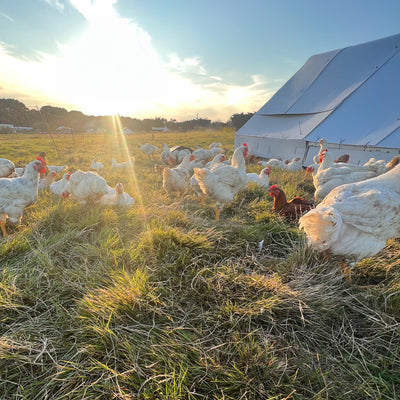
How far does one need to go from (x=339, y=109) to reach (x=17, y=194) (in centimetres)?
991

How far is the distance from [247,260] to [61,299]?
1747 mm

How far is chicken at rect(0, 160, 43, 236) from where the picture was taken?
9.33ft

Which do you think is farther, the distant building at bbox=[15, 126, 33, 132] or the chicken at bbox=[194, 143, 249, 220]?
the distant building at bbox=[15, 126, 33, 132]

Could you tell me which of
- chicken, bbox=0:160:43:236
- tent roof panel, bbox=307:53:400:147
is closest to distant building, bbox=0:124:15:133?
chicken, bbox=0:160:43:236

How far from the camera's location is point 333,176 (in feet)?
12.7

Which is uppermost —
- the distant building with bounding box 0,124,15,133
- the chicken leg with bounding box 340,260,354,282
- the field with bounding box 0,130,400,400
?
the distant building with bounding box 0,124,15,133

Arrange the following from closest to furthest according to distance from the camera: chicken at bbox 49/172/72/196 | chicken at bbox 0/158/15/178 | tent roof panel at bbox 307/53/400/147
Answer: chicken at bbox 49/172/72/196
chicken at bbox 0/158/15/178
tent roof panel at bbox 307/53/400/147

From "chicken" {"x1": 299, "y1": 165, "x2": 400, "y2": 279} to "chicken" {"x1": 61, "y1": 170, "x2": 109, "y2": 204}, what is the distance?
344 cm

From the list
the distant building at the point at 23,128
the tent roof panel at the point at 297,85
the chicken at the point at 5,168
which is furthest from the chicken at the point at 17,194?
the distant building at the point at 23,128

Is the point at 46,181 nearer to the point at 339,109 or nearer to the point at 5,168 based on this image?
the point at 5,168

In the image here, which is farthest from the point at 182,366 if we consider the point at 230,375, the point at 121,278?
the point at 121,278

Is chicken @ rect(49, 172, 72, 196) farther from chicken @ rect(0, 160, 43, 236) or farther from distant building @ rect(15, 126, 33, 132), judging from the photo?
distant building @ rect(15, 126, 33, 132)

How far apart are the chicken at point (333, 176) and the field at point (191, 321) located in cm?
143

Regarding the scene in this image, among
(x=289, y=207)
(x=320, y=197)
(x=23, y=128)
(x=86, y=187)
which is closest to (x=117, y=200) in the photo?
(x=86, y=187)
